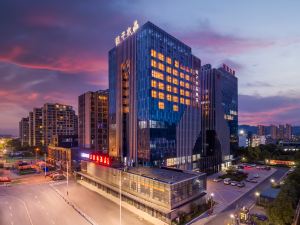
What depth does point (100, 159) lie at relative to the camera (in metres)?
68.4

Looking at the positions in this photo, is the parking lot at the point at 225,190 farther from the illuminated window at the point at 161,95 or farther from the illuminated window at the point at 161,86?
the illuminated window at the point at 161,86

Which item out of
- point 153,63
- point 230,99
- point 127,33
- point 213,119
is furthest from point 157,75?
point 230,99

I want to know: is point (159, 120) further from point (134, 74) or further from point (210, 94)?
point (210, 94)

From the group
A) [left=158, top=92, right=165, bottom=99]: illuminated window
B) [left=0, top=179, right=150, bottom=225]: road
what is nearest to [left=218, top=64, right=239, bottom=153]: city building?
[left=158, top=92, right=165, bottom=99]: illuminated window

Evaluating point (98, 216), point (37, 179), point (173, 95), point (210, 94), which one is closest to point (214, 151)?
point (210, 94)

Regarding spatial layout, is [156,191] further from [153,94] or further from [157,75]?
[157,75]

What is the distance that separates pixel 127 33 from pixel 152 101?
89.3 feet

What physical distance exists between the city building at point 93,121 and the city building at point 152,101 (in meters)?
27.4

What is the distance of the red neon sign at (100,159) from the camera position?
65400mm

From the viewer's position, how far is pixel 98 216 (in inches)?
1831

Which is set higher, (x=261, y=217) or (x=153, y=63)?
(x=153, y=63)

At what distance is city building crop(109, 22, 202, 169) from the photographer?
68.4 meters

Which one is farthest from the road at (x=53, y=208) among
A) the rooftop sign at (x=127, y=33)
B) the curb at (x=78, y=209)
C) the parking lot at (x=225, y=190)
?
the rooftop sign at (x=127, y=33)

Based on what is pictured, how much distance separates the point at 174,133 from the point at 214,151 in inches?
1100
